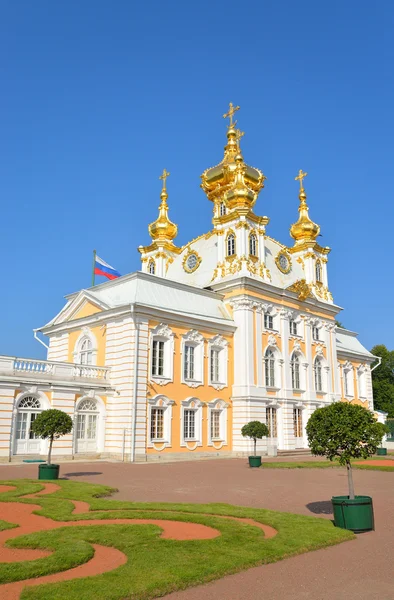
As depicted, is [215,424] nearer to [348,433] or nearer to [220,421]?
[220,421]

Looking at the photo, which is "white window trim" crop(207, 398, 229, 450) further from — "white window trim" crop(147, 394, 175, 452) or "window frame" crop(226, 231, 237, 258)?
"window frame" crop(226, 231, 237, 258)

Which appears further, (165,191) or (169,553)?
(165,191)

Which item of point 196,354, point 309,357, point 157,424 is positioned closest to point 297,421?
point 309,357

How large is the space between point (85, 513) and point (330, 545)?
4.65 meters

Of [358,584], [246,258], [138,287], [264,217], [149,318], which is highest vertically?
[264,217]

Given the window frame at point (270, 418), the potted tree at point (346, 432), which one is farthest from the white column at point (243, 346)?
the potted tree at point (346, 432)

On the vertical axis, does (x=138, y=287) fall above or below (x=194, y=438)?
above

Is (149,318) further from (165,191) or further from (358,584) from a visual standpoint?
(358,584)

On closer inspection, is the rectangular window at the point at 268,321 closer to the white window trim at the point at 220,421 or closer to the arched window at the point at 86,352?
the white window trim at the point at 220,421

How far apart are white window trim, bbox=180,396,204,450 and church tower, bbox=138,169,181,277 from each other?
1328 centimetres

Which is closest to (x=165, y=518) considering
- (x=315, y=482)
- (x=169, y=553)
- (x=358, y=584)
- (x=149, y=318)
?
(x=169, y=553)

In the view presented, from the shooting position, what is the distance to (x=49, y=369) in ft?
81.8

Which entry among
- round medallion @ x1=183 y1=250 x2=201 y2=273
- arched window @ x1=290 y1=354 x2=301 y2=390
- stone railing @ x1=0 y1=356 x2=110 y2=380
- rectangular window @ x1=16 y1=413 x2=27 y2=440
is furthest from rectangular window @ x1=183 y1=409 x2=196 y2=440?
round medallion @ x1=183 y1=250 x2=201 y2=273

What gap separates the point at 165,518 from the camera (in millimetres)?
9727
